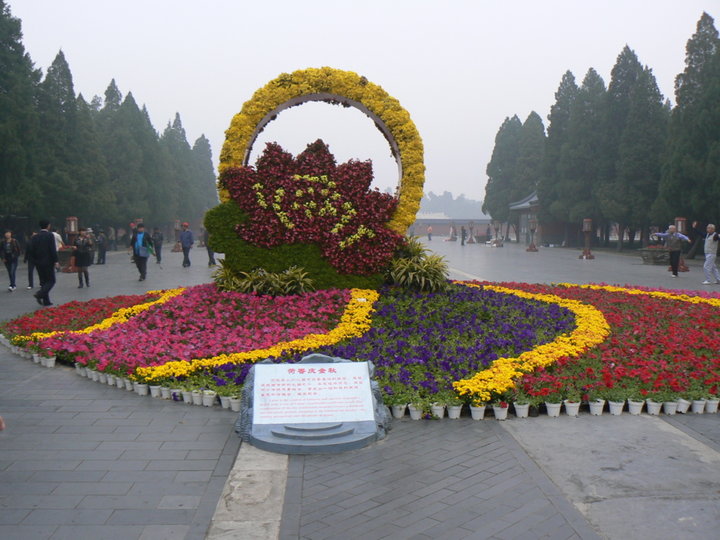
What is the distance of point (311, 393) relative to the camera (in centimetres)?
512

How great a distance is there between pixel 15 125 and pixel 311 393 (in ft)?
79.4

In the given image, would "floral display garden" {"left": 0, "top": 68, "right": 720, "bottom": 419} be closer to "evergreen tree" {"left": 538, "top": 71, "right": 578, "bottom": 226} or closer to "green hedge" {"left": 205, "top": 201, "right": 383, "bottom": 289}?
"green hedge" {"left": 205, "top": 201, "right": 383, "bottom": 289}

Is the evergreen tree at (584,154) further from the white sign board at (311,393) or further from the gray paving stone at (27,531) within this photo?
the gray paving stone at (27,531)

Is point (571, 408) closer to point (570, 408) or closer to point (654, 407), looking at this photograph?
point (570, 408)

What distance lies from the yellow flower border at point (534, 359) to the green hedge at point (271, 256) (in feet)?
10.8

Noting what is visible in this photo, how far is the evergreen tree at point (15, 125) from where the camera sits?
24516mm

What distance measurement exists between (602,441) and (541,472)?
91cm

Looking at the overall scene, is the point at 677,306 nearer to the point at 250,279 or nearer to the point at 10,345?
the point at 250,279

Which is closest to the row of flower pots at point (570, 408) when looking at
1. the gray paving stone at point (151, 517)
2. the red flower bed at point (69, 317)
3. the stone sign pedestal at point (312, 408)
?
the stone sign pedestal at point (312, 408)

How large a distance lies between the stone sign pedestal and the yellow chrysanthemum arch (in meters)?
5.92

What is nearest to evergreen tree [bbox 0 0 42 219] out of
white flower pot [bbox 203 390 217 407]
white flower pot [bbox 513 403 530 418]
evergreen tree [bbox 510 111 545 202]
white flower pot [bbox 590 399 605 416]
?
white flower pot [bbox 203 390 217 407]

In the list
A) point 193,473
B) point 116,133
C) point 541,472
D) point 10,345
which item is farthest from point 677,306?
point 116,133

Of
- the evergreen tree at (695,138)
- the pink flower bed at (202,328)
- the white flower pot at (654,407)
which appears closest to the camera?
the white flower pot at (654,407)

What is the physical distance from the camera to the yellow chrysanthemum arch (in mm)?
11016
